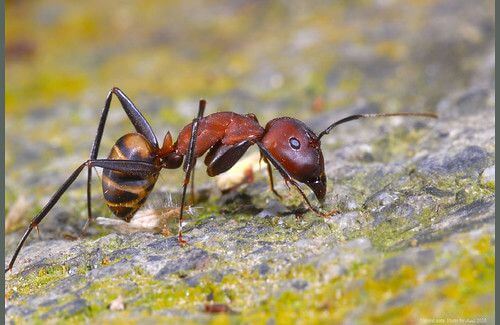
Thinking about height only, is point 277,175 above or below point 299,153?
below

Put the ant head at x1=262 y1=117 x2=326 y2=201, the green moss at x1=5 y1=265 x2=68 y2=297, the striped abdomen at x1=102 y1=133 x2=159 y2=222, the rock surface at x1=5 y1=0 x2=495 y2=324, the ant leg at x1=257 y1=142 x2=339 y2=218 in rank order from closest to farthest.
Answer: the rock surface at x1=5 y1=0 x2=495 y2=324 → the green moss at x1=5 y1=265 x2=68 y2=297 → the ant leg at x1=257 y1=142 x2=339 y2=218 → the ant head at x1=262 y1=117 x2=326 y2=201 → the striped abdomen at x1=102 y1=133 x2=159 y2=222

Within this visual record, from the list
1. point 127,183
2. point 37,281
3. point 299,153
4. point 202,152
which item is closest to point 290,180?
point 299,153

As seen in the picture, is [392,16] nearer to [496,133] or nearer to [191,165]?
[496,133]

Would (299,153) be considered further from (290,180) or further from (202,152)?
(202,152)

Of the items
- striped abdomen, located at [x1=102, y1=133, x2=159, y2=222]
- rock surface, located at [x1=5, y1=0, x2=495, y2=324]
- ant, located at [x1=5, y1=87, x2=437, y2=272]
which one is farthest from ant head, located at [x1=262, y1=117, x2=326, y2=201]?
striped abdomen, located at [x1=102, y1=133, x2=159, y2=222]

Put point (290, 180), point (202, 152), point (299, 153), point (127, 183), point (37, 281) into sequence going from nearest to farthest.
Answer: point (37, 281), point (290, 180), point (299, 153), point (127, 183), point (202, 152)

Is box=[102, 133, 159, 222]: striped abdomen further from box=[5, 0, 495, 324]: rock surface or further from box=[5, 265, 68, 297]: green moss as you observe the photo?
box=[5, 265, 68, 297]: green moss

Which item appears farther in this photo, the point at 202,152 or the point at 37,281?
the point at 202,152
